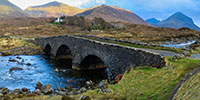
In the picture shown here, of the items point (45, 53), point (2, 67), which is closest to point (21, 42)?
point (45, 53)

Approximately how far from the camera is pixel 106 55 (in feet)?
81.2

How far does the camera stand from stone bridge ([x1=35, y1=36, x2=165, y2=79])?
1798 centimetres

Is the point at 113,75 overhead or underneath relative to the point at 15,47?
underneath

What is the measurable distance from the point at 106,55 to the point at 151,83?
35.5 feet

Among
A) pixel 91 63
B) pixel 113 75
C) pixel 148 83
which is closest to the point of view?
pixel 148 83

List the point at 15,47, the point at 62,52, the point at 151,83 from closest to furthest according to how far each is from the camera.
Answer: the point at 151,83
the point at 62,52
the point at 15,47

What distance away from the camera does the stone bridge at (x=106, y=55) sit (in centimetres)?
1798

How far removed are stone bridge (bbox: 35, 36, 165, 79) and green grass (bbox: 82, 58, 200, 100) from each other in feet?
3.99

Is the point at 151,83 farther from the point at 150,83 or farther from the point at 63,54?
the point at 63,54

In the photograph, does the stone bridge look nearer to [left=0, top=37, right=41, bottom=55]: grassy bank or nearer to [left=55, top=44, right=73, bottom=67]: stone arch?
[left=55, top=44, right=73, bottom=67]: stone arch

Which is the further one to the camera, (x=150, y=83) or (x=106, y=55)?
(x=106, y=55)

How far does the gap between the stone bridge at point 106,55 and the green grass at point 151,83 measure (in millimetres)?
1215

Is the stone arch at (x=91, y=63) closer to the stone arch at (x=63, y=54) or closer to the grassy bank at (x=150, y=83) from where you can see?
the stone arch at (x=63, y=54)

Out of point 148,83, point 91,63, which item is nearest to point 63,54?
point 91,63
